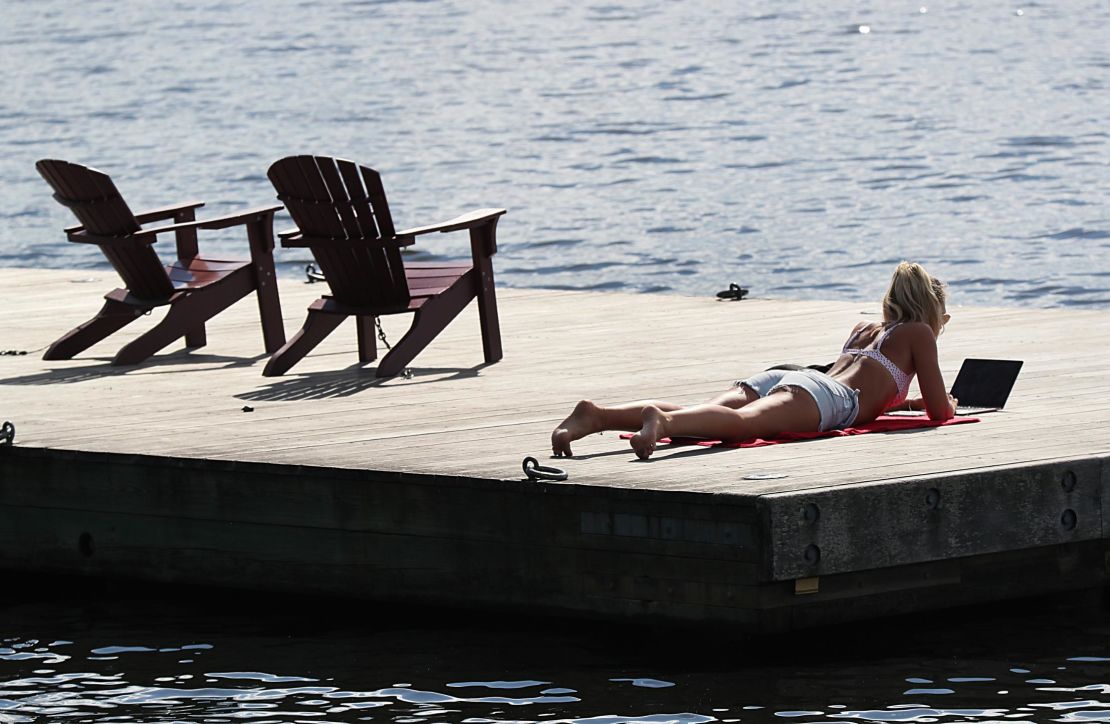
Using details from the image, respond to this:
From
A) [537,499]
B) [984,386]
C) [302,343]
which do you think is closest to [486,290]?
[302,343]

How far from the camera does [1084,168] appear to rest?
92.4 feet

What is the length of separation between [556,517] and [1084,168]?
22719 millimetres

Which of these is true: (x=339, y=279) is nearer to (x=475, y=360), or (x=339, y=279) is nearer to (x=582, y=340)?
(x=475, y=360)

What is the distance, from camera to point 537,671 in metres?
6.72

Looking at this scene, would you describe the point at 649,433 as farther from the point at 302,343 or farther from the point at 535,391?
the point at 302,343

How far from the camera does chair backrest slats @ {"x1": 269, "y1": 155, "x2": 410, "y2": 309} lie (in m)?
9.20

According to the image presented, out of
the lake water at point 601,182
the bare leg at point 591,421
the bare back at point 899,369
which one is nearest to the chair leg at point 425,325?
the lake water at point 601,182

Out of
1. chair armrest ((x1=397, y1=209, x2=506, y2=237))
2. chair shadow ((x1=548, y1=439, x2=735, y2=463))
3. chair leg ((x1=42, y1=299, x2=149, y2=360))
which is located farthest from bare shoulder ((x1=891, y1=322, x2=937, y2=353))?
chair leg ((x1=42, y1=299, x2=149, y2=360))

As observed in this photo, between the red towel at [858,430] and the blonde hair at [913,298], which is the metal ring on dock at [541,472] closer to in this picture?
the red towel at [858,430]

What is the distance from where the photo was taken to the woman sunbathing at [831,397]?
694cm

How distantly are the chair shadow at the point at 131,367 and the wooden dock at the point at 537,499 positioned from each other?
15 cm

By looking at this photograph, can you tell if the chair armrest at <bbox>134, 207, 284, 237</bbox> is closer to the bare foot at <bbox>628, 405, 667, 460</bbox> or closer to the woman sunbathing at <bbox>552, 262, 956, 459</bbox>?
the woman sunbathing at <bbox>552, 262, 956, 459</bbox>

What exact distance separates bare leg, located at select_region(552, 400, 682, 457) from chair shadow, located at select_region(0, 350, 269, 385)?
10.1 ft

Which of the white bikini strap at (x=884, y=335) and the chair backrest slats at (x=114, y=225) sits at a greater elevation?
the chair backrest slats at (x=114, y=225)
